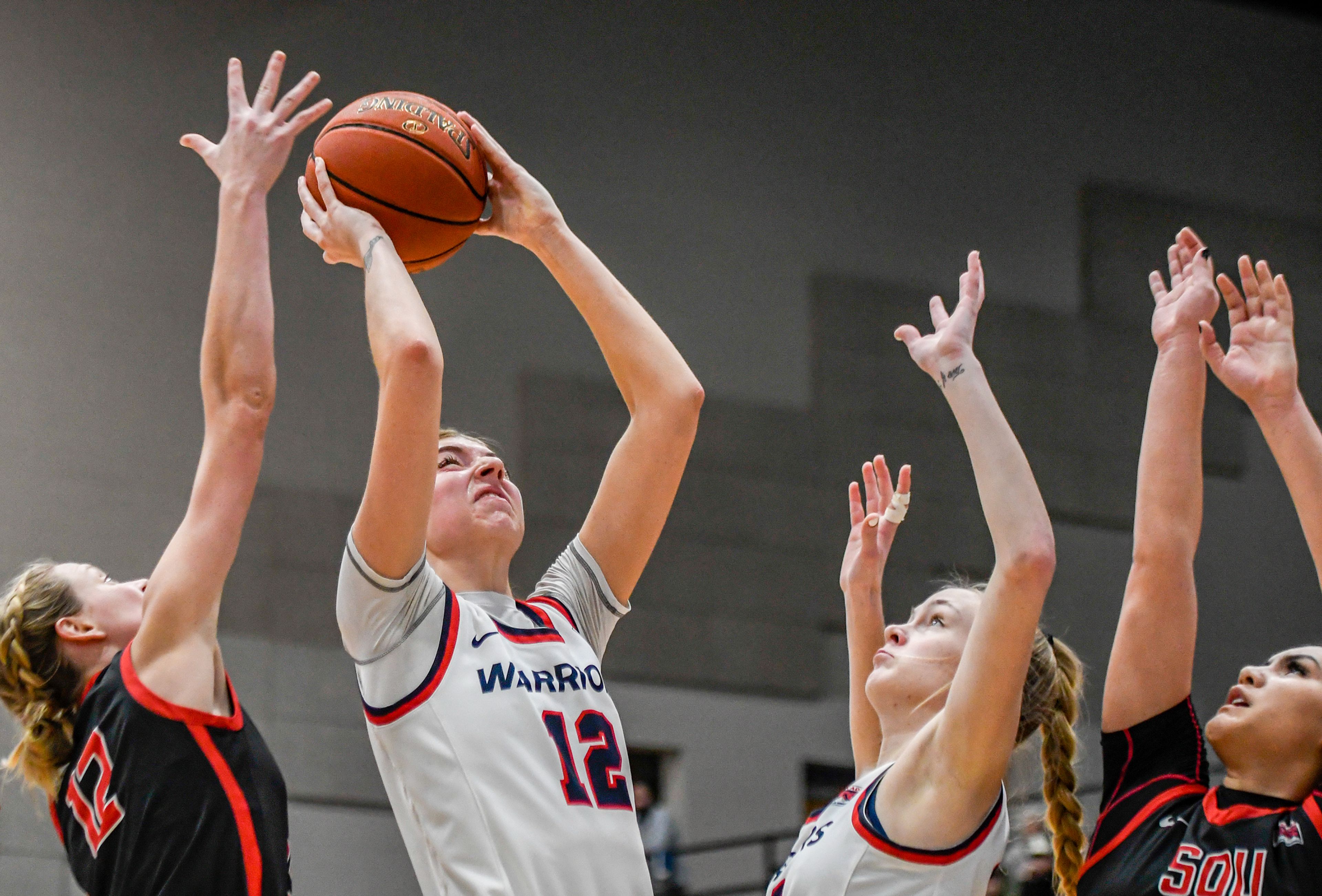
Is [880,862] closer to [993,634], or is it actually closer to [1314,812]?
[993,634]

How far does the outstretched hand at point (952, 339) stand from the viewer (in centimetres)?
253

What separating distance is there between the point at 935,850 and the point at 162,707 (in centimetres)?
125

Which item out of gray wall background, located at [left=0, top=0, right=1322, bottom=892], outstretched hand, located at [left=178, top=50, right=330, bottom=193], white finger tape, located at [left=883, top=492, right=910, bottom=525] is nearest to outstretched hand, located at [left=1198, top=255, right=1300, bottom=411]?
white finger tape, located at [left=883, top=492, right=910, bottom=525]

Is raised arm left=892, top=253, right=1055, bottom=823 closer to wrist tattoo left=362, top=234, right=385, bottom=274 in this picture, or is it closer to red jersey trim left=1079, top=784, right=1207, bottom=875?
red jersey trim left=1079, top=784, right=1207, bottom=875

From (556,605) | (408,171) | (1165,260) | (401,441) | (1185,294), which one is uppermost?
(1165,260)

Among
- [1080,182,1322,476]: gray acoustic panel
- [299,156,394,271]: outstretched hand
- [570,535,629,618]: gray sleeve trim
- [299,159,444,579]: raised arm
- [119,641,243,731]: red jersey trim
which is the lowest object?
[119,641,243,731]: red jersey trim

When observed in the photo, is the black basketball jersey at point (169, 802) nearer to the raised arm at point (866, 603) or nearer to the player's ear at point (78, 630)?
the player's ear at point (78, 630)

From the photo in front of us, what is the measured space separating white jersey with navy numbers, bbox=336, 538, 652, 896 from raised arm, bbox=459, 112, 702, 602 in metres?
0.38

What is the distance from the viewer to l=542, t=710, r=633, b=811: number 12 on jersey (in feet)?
7.54

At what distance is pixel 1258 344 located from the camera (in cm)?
302

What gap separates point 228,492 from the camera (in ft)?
7.67

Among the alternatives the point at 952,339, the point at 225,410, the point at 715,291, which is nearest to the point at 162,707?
the point at 225,410

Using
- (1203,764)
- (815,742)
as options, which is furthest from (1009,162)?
(1203,764)

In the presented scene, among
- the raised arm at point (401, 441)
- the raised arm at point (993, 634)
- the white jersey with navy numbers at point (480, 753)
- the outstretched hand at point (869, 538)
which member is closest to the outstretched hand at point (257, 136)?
the raised arm at point (401, 441)
